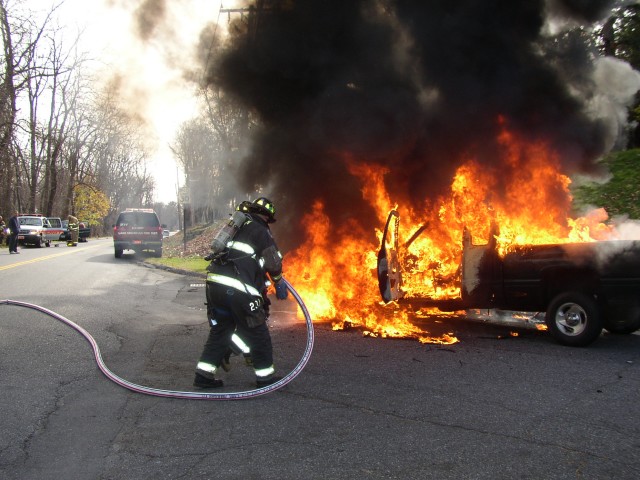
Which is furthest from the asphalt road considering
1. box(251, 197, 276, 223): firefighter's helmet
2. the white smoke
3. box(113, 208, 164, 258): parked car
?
box(113, 208, 164, 258): parked car

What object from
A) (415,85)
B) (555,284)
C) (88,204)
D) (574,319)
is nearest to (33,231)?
(415,85)

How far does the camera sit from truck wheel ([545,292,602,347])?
616cm

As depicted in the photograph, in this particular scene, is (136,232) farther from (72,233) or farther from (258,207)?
(258,207)

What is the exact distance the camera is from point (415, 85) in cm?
875

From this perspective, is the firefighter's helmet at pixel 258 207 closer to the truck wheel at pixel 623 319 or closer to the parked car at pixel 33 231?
the truck wheel at pixel 623 319

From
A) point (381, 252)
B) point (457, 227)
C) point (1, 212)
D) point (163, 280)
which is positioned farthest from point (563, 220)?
point (1, 212)

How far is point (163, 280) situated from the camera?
14.3 m

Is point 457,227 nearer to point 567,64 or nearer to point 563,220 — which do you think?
point 563,220

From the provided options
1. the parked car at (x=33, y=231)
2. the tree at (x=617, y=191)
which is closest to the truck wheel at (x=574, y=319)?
the tree at (x=617, y=191)

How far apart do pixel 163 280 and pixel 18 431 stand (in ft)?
35.0

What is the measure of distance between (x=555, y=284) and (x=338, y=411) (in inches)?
146

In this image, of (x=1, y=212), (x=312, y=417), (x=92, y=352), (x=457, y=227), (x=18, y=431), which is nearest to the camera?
(x=18, y=431)

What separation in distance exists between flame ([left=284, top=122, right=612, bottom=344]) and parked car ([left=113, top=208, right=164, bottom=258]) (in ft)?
49.4

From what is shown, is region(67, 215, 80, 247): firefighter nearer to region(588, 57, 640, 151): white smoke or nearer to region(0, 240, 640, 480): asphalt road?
region(0, 240, 640, 480): asphalt road
